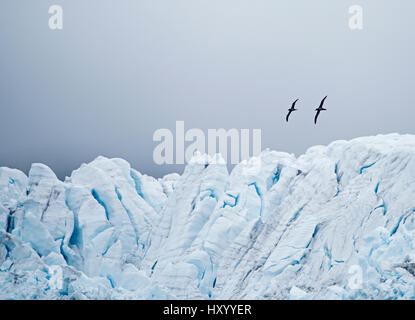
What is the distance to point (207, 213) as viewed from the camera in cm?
1587

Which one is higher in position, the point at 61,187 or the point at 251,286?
the point at 61,187

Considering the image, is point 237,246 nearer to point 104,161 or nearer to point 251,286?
point 251,286

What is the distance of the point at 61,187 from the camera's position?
630 inches

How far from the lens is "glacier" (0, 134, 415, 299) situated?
11.6 metres

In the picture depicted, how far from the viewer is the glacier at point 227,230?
1164 centimetres

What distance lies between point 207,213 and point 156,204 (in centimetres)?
320

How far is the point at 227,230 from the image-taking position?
48.7 ft

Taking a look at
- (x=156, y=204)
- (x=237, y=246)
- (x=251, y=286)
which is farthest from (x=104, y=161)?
(x=251, y=286)

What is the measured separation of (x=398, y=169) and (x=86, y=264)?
7684 mm

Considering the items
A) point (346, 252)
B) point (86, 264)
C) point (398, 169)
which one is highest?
point (398, 169)
